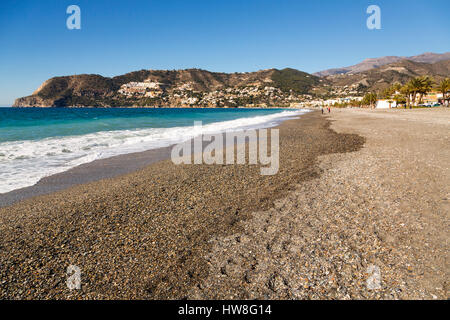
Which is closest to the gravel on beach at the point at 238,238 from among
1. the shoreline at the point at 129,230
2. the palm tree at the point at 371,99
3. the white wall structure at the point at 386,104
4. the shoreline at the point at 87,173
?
the shoreline at the point at 129,230

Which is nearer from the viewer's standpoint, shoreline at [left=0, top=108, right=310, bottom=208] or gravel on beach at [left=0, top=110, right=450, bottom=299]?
gravel on beach at [left=0, top=110, right=450, bottom=299]

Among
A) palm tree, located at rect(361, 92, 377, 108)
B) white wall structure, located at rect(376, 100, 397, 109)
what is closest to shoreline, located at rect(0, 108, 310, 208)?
white wall structure, located at rect(376, 100, 397, 109)

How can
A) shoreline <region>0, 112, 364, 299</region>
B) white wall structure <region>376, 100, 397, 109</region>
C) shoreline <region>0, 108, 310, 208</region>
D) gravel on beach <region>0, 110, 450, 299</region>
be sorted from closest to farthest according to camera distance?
1. gravel on beach <region>0, 110, 450, 299</region>
2. shoreline <region>0, 112, 364, 299</region>
3. shoreline <region>0, 108, 310, 208</region>
4. white wall structure <region>376, 100, 397, 109</region>

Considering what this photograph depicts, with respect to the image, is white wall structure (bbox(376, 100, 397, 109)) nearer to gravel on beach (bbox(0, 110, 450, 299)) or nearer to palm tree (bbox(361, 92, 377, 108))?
palm tree (bbox(361, 92, 377, 108))

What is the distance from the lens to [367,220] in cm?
505

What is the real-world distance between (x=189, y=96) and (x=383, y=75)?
16549cm

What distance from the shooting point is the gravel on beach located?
3.42 metres

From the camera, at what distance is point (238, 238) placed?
15.5 ft

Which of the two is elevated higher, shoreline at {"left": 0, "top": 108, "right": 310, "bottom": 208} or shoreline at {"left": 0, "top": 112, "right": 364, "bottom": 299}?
shoreline at {"left": 0, "top": 108, "right": 310, "bottom": 208}

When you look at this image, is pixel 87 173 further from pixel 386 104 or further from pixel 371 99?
pixel 371 99

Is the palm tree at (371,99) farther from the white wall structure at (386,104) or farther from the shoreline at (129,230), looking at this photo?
the shoreline at (129,230)

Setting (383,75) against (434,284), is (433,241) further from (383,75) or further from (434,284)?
(383,75)

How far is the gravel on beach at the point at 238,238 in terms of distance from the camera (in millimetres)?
3422
